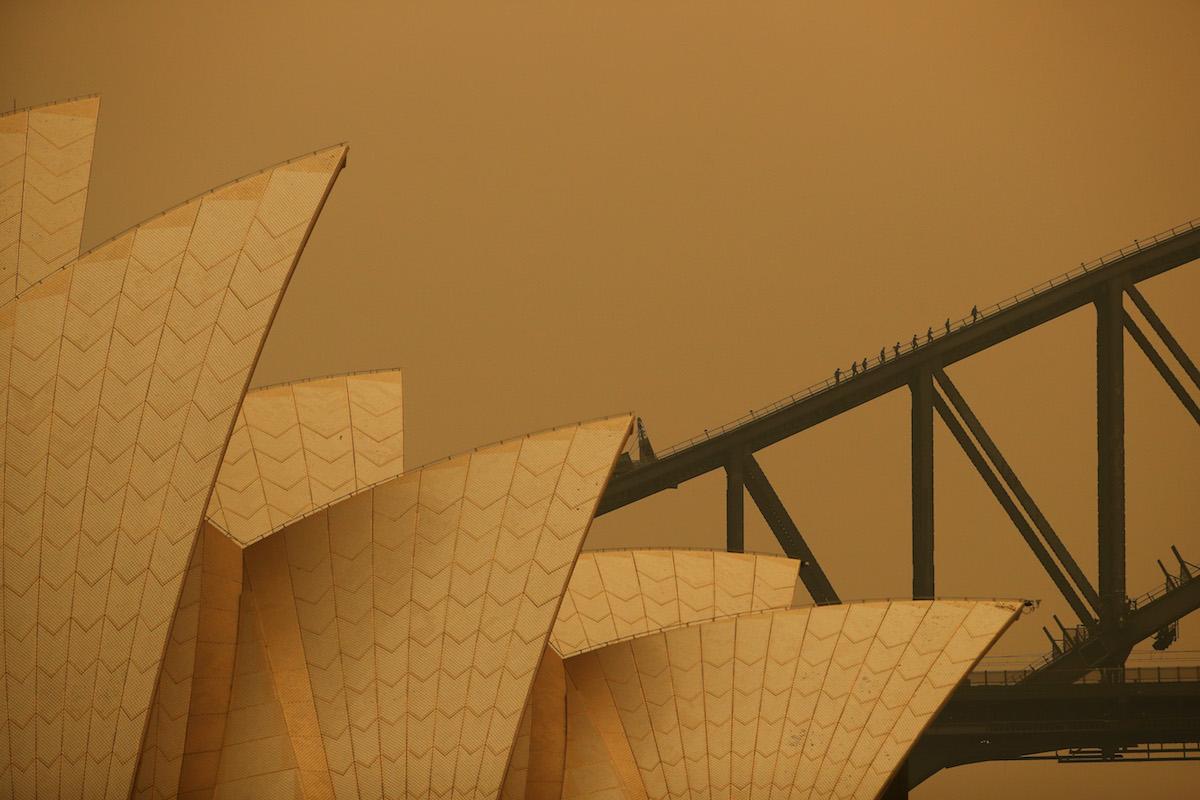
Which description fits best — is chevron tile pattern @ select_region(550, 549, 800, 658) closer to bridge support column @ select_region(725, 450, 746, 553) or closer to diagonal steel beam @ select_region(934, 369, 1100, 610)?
bridge support column @ select_region(725, 450, 746, 553)

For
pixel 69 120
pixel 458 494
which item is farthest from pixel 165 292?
pixel 458 494

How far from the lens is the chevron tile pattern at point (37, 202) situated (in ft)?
99.3

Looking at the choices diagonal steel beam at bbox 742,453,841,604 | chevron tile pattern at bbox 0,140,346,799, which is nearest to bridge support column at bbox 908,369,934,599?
diagonal steel beam at bbox 742,453,841,604

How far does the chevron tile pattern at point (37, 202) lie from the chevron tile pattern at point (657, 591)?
51.6 ft

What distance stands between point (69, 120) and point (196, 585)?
27.4 feet

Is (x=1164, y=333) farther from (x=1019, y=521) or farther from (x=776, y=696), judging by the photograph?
(x=776, y=696)

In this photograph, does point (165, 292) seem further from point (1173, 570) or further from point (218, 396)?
point (1173, 570)

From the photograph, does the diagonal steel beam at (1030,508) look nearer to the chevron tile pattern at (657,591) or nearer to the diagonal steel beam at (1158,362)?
the diagonal steel beam at (1158,362)

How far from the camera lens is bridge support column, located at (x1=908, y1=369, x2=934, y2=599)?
195ft

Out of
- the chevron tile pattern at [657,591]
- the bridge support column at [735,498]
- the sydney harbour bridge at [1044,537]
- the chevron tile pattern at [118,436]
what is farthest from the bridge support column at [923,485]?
the chevron tile pattern at [118,436]

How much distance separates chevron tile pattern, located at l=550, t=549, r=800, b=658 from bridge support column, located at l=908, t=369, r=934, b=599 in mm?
16345

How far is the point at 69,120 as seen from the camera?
3105 cm

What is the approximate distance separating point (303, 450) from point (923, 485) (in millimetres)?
28447

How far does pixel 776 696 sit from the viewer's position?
125ft
